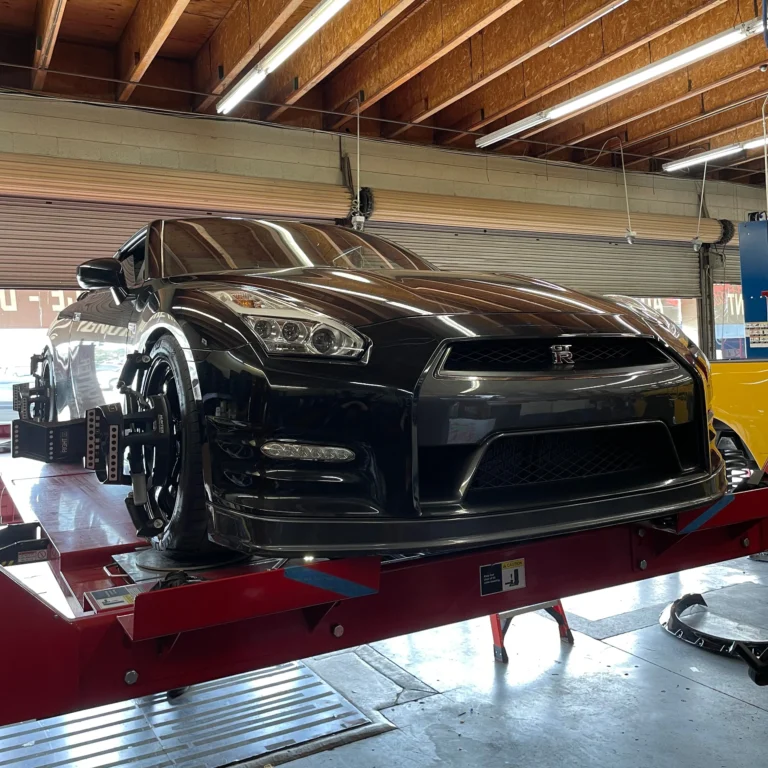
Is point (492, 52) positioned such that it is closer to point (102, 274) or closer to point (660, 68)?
point (660, 68)

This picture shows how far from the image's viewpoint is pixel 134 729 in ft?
8.92

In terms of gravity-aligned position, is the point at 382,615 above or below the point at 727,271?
below

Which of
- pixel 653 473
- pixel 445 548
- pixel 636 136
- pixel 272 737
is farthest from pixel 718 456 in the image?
pixel 636 136

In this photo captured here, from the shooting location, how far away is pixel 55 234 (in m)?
7.57

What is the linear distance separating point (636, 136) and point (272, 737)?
9718mm

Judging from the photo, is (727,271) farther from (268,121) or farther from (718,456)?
(718,456)

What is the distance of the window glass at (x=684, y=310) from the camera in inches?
490

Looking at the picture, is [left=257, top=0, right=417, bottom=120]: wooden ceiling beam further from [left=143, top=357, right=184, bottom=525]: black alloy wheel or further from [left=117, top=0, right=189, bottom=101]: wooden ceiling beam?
[left=143, top=357, right=184, bottom=525]: black alloy wheel

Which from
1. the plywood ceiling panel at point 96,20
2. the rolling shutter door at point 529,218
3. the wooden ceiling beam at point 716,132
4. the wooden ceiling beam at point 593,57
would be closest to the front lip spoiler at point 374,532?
the wooden ceiling beam at point 593,57

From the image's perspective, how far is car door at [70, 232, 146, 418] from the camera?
2688 mm

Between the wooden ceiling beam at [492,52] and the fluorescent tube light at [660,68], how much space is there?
598 millimetres

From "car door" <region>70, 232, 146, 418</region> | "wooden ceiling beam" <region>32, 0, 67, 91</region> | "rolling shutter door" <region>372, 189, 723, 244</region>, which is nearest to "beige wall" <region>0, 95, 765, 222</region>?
"wooden ceiling beam" <region>32, 0, 67, 91</region>

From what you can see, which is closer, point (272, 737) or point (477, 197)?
point (272, 737)

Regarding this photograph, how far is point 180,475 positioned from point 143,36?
20.0ft
